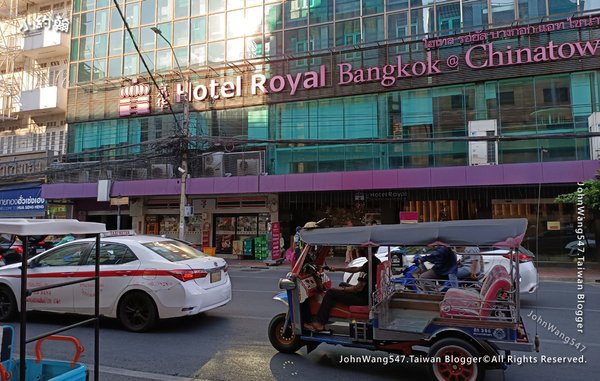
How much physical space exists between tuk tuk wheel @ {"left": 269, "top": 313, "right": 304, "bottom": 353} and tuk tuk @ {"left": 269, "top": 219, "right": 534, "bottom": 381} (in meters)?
0.01

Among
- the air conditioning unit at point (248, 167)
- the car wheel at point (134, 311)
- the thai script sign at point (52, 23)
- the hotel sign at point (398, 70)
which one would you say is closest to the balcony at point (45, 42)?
the thai script sign at point (52, 23)

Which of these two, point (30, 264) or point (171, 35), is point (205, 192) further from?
point (30, 264)

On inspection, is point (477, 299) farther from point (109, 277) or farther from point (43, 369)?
point (109, 277)

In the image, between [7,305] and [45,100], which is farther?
[45,100]

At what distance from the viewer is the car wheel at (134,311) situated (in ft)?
23.7

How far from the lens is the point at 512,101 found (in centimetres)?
2056

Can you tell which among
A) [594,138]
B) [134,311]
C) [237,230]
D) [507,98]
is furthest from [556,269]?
[134,311]

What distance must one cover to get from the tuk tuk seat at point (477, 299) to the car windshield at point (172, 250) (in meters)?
4.43

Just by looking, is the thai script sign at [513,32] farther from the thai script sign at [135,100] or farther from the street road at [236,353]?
the thai script sign at [135,100]

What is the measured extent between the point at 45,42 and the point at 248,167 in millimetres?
18093

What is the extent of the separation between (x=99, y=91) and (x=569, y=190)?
89.8 feet

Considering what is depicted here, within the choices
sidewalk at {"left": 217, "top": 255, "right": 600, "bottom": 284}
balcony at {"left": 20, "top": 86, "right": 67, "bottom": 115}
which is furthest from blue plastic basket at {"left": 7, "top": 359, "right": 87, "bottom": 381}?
balcony at {"left": 20, "top": 86, "right": 67, "bottom": 115}

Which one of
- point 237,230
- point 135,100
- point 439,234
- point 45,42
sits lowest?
point 237,230

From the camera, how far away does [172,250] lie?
7.79 metres
